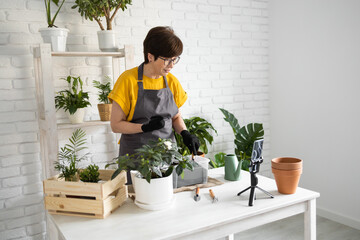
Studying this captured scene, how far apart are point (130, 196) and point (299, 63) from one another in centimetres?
266

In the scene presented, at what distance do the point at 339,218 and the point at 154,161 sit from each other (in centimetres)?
260

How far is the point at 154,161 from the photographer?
1340 millimetres

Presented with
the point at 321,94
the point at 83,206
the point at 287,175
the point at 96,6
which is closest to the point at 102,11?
the point at 96,6

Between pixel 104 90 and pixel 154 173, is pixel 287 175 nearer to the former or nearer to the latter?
pixel 154 173

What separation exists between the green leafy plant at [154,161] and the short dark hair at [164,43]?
673mm

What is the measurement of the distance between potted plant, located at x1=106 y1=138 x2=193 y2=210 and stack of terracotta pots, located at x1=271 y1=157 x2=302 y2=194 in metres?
0.46

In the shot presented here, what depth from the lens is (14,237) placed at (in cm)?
260

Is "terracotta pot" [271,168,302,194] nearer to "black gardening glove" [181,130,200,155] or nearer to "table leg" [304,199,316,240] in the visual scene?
"table leg" [304,199,316,240]

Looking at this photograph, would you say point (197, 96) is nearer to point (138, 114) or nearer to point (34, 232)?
point (138, 114)

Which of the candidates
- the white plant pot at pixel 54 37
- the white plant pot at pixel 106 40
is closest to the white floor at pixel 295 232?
the white plant pot at pixel 106 40

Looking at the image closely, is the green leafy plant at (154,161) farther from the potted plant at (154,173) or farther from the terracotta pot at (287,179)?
the terracotta pot at (287,179)

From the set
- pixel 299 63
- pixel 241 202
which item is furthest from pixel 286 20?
pixel 241 202

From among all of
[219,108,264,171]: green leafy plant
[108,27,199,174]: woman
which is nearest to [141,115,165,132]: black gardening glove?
[108,27,199,174]: woman

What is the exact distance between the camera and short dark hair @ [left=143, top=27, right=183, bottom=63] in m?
1.88
